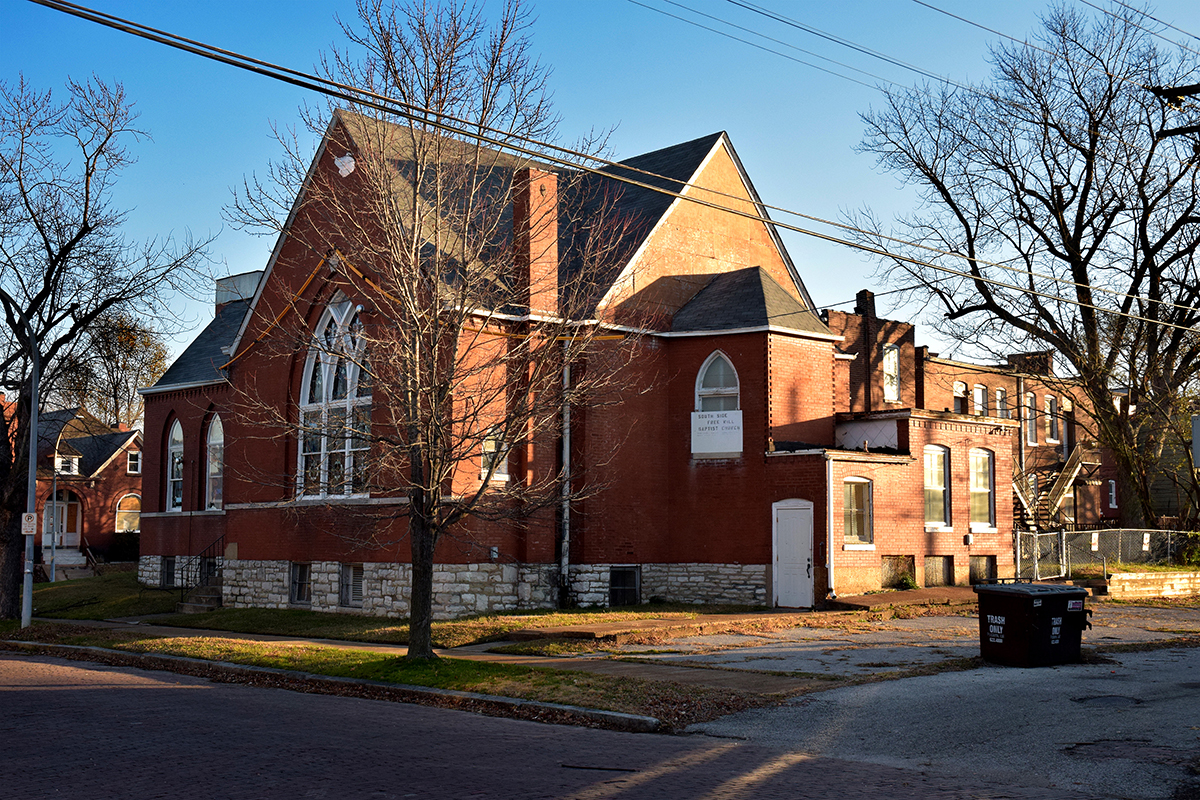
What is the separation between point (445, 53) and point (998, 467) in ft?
63.5

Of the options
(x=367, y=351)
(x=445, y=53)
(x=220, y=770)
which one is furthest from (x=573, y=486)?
(x=220, y=770)

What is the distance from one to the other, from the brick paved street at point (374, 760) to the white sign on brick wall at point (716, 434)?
517 inches

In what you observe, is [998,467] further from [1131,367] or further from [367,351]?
[367,351]

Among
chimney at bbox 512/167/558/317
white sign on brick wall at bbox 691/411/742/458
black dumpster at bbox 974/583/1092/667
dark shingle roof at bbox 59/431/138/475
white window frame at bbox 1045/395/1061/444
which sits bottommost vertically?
black dumpster at bbox 974/583/1092/667

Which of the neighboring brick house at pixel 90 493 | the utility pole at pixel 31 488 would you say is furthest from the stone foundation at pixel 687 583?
the neighboring brick house at pixel 90 493

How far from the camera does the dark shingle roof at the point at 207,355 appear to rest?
33188mm

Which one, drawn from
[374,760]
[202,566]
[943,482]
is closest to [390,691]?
[374,760]

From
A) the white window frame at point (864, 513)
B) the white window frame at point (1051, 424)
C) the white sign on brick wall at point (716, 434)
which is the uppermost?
the white window frame at point (1051, 424)

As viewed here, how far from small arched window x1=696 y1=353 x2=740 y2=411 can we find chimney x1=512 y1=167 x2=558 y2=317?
4298 millimetres

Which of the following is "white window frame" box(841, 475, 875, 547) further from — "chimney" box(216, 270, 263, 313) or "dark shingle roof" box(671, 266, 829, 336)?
"chimney" box(216, 270, 263, 313)

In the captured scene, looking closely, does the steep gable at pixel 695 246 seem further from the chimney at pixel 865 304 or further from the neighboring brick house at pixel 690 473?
the chimney at pixel 865 304

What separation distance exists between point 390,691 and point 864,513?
1379 cm

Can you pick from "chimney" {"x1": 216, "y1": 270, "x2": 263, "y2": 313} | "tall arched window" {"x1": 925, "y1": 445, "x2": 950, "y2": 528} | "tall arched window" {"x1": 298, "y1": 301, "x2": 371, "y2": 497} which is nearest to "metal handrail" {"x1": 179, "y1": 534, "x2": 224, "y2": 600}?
"tall arched window" {"x1": 298, "y1": 301, "x2": 371, "y2": 497}

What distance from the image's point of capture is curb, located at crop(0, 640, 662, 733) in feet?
38.2
